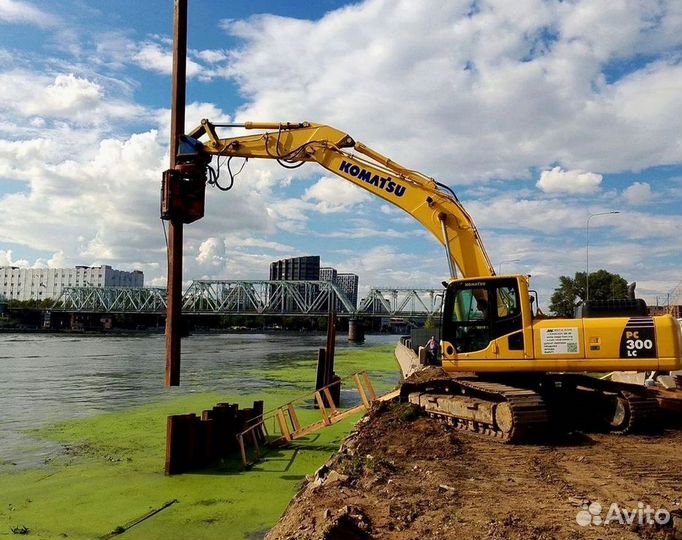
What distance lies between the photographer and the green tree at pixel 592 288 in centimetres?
3522

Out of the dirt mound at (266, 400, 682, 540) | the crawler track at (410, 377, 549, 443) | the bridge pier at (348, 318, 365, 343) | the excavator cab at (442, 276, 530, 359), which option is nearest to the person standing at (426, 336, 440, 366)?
the crawler track at (410, 377, 549, 443)

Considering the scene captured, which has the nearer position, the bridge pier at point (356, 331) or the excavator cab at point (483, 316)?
the excavator cab at point (483, 316)

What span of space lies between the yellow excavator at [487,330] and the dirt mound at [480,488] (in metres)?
0.74

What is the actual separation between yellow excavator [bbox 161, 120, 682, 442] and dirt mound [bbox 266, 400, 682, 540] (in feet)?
2.44

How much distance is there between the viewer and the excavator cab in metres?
10.7

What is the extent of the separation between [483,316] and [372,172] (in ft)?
14.0

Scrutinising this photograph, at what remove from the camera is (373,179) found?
43.4ft

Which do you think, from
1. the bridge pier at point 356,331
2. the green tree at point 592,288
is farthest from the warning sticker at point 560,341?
the bridge pier at point 356,331

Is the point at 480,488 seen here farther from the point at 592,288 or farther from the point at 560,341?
the point at 592,288

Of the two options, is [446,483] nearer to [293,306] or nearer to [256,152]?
[256,152]

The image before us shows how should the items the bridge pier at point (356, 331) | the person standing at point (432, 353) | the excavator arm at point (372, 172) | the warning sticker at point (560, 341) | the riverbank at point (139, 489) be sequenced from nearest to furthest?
1. the riverbank at point (139, 489)
2. the warning sticker at point (560, 341)
3. the excavator arm at point (372, 172)
4. the person standing at point (432, 353)
5. the bridge pier at point (356, 331)

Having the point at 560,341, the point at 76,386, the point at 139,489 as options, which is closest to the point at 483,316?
the point at 560,341

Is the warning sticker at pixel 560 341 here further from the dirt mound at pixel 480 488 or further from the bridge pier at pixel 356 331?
the bridge pier at pixel 356 331

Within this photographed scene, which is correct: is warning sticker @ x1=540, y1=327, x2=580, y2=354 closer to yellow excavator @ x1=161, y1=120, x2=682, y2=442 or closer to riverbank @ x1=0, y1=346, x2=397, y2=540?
yellow excavator @ x1=161, y1=120, x2=682, y2=442
